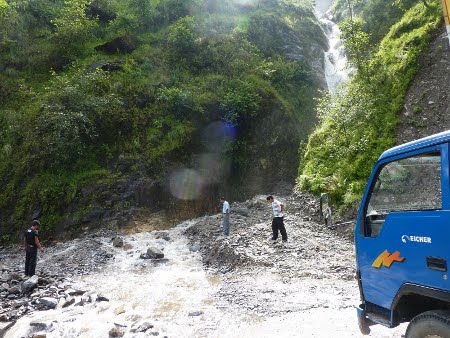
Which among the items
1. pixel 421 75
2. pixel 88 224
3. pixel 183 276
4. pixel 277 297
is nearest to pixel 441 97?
pixel 421 75

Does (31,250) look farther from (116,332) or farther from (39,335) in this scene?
(116,332)

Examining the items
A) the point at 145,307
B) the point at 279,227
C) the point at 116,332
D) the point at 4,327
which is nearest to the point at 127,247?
the point at 145,307

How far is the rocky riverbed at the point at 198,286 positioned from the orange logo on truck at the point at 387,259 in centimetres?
207

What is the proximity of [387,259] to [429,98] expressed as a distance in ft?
45.9

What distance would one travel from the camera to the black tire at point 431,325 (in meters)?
3.20

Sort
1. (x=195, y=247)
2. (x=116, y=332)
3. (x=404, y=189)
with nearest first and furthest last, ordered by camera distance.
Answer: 1. (x=404, y=189)
2. (x=116, y=332)
3. (x=195, y=247)

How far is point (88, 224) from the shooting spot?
1739 cm

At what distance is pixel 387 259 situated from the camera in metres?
3.89

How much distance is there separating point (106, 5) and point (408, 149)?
109 ft

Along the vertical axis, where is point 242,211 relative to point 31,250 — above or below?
above

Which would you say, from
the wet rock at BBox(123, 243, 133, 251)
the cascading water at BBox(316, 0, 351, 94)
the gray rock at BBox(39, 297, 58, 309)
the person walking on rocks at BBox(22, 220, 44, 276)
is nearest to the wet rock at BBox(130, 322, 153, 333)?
the gray rock at BBox(39, 297, 58, 309)

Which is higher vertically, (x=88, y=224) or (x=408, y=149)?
(x=408, y=149)

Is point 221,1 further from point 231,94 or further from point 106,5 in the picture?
point 231,94

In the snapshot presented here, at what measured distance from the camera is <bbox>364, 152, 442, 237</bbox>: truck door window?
3420 mm
